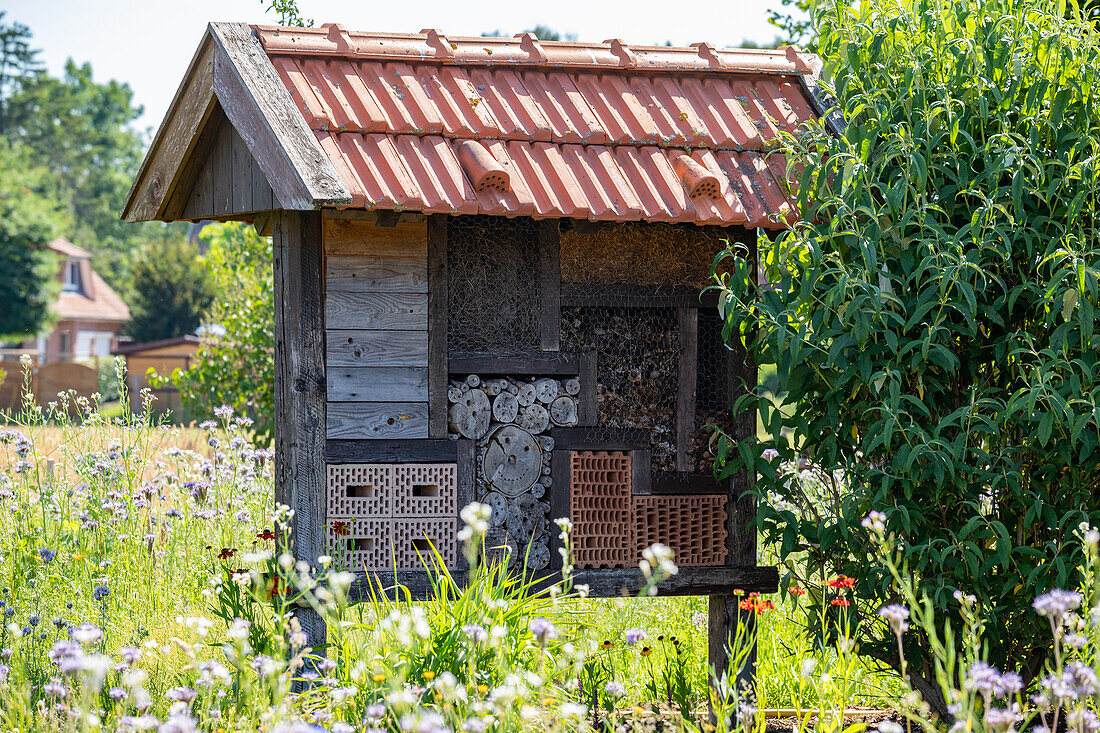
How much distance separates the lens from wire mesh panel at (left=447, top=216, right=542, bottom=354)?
452cm

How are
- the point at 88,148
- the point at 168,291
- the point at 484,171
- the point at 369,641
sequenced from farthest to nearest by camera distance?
1. the point at 88,148
2. the point at 168,291
3. the point at 484,171
4. the point at 369,641

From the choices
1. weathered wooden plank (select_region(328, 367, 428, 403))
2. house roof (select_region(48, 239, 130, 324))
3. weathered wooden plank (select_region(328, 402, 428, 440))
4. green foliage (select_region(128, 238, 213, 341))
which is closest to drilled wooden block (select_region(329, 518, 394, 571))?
weathered wooden plank (select_region(328, 402, 428, 440))

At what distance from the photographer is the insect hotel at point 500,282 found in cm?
432

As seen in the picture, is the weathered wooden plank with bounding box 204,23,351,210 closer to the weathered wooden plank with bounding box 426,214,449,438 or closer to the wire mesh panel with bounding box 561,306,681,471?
the weathered wooden plank with bounding box 426,214,449,438

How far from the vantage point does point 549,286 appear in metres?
4.55

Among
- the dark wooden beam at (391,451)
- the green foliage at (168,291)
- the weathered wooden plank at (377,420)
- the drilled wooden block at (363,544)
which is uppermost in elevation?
the green foliage at (168,291)

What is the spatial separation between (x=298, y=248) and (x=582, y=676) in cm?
209

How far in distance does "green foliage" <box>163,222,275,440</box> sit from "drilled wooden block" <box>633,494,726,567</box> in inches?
185

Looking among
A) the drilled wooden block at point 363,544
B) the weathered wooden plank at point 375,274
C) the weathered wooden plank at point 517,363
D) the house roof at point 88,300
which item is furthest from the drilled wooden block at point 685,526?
the house roof at point 88,300

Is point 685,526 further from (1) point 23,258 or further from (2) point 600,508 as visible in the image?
(1) point 23,258

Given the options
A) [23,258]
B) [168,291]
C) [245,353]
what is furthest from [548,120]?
[168,291]

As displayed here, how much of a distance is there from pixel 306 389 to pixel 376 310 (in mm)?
428

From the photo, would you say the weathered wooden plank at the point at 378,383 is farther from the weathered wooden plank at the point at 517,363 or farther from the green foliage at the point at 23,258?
the green foliage at the point at 23,258

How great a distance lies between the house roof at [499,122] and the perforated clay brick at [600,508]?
3.53 feet
